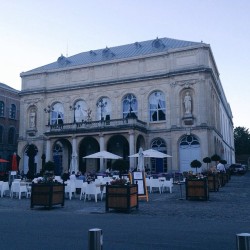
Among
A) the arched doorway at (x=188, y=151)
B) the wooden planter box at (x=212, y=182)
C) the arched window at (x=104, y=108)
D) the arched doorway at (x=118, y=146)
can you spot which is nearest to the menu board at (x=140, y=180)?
the wooden planter box at (x=212, y=182)

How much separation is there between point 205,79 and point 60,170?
65.6 feet

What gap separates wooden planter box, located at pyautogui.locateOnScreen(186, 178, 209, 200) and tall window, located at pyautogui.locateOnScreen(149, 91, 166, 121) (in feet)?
68.7

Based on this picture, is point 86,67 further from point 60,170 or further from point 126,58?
point 60,170

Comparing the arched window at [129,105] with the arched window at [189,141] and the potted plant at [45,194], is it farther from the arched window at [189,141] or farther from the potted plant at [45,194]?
the potted plant at [45,194]

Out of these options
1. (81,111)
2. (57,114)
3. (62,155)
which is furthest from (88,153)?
(57,114)

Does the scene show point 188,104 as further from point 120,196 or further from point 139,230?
point 139,230

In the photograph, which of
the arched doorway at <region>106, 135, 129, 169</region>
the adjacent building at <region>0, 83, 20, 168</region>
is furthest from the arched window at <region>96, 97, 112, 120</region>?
the adjacent building at <region>0, 83, 20, 168</region>

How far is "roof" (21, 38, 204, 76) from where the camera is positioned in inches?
1484

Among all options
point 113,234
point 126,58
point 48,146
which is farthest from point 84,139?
point 113,234

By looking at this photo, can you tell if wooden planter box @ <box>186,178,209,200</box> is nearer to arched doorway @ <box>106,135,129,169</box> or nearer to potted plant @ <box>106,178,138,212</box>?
potted plant @ <box>106,178,138,212</box>

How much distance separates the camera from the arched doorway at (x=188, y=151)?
32844 mm

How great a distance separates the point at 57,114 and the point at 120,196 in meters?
30.5

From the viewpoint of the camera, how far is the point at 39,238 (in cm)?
655

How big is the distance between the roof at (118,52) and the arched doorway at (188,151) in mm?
10177
